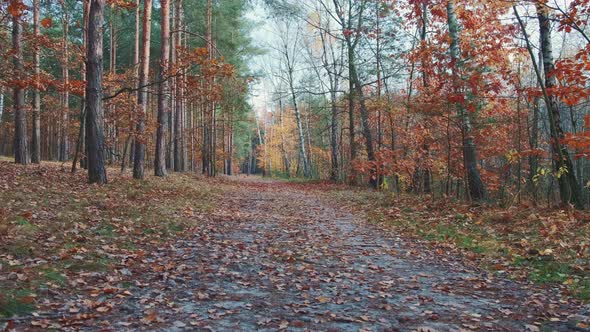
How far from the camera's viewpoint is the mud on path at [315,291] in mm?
4121

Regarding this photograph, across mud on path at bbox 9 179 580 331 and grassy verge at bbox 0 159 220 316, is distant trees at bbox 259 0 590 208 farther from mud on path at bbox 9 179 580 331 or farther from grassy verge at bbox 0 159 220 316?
grassy verge at bbox 0 159 220 316

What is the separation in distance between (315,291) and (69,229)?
4.18 metres

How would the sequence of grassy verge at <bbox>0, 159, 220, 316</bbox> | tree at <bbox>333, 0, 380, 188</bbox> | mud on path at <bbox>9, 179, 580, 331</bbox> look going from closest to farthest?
mud on path at <bbox>9, 179, 580, 331</bbox>
grassy verge at <bbox>0, 159, 220, 316</bbox>
tree at <bbox>333, 0, 380, 188</bbox>

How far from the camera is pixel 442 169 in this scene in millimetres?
17297

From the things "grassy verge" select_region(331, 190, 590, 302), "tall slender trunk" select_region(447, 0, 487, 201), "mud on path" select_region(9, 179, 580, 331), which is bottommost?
"mud on path" select_region(9, 179, 580, 331)

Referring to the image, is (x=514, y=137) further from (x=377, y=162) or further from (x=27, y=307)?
(x=27, y=307)

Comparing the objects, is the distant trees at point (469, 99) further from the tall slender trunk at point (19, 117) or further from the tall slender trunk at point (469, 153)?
the tall slender trunk at point (19, 117)

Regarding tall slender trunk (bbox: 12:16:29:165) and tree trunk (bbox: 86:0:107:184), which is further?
tall slender trunk (bbox: 12:16:29:165)

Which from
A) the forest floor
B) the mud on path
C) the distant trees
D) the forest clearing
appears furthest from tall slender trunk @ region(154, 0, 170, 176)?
the mud on path

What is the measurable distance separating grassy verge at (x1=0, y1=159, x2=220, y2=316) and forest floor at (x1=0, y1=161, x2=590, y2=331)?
27 mm

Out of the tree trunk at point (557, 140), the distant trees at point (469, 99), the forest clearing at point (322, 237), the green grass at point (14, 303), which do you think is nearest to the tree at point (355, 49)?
the distant trees at point (469, 99)

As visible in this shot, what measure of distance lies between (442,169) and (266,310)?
14.3 meters

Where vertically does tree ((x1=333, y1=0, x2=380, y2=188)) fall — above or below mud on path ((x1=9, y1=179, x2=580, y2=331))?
above

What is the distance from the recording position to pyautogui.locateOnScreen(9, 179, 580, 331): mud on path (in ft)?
13.5
